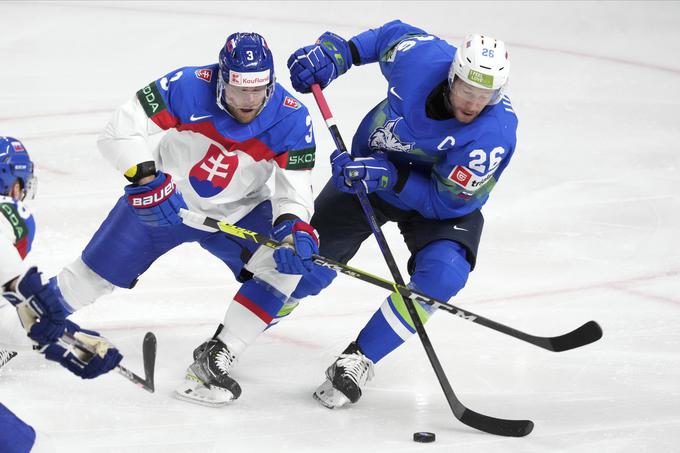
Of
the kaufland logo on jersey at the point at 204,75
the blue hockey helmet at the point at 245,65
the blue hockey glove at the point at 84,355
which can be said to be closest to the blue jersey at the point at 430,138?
the blue hockey helmet at the point at 245,65

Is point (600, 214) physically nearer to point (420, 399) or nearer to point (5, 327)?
point (420, 399)

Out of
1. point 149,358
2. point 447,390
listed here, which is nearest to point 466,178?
point 447,390

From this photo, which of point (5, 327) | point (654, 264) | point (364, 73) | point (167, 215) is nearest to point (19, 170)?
point (5, 327)

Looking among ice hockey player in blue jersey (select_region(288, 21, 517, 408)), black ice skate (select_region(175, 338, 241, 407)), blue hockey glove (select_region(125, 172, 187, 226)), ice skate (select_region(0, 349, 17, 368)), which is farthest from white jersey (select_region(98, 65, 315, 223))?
ice skate (select_region(0, 349, 17, 368))

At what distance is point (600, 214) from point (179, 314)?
2.21m

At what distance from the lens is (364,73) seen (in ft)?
22.6

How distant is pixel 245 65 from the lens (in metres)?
3.22

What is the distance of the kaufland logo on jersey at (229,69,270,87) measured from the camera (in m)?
3.24

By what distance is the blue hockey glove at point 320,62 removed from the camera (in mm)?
3789

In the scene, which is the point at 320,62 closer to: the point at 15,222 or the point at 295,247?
the point at 295,247

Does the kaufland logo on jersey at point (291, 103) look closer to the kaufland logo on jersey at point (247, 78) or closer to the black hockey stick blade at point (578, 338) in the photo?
the kaufland logo on jersey at point (247, 78)

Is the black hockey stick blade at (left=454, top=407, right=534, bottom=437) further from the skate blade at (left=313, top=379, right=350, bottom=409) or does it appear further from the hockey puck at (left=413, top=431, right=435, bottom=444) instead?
the skate blade at (left=313, top=379, right=350, bottom=409)

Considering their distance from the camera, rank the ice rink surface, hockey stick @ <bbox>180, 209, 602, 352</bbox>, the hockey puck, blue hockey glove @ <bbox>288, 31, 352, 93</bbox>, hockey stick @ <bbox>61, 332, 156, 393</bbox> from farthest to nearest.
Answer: blue hockey glove @ <bbox>288, 31, 352, 93</bbox>
hockey stick @ <bbox>180, 209, 602, 352</bbox>
the ice rink surface
the hockey puck
hockey stick @ <bbox>61, 332, 156, 393</bbox>

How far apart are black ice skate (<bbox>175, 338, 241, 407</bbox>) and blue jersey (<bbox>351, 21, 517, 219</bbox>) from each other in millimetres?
809
